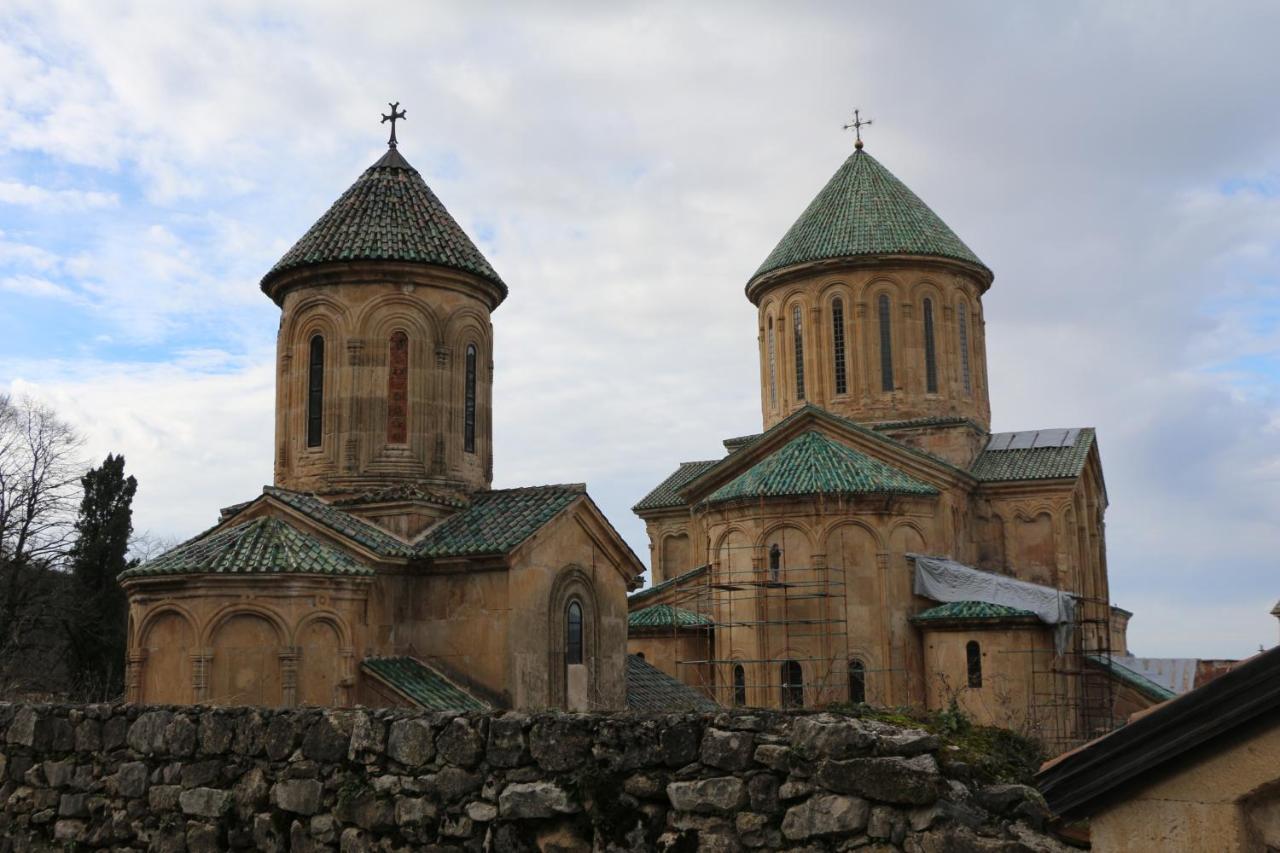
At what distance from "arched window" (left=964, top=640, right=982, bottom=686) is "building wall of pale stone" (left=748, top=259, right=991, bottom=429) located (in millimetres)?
6042

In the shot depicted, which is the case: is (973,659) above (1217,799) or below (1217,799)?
above

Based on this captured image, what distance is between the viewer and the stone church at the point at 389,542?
42.2 ft

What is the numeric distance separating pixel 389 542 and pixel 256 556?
75.7 inches

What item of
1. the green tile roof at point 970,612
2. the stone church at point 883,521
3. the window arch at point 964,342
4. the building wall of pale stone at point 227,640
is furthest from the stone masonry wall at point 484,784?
the window arch at point 964,342

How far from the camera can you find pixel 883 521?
20.3 metres

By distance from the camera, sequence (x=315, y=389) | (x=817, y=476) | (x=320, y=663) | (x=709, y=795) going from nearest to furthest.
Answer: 1. (x=709, y=795)
2. (x=320, y=663)
3. (x=315, y=389)
4. (x=817, y=476)

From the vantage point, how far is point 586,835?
5082mm

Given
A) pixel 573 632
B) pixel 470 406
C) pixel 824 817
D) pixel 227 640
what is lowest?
pixel 824 817

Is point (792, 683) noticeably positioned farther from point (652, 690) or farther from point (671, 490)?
point (671, 490)

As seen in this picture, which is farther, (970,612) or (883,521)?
(883,521)

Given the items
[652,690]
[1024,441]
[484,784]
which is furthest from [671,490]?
[484,784]

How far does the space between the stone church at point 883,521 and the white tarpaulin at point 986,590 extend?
4 cm

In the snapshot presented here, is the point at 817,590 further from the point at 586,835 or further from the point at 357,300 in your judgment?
the point at 586,835

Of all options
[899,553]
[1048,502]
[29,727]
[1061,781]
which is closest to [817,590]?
[899,553]
